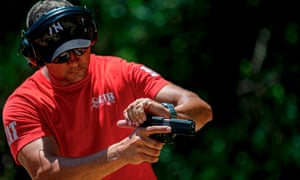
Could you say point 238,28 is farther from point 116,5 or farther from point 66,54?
point 66,54

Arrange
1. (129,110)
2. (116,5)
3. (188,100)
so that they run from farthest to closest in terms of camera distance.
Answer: (116,5), (188,100), (129,110)

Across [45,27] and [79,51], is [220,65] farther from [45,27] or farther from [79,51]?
[45,27]

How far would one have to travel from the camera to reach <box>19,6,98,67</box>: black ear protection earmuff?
4.56m

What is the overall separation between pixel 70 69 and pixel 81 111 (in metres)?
0.20

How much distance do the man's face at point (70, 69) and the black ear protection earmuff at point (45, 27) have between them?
0.23ft

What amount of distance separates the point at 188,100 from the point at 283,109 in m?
2.64

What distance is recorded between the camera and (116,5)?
7094mm

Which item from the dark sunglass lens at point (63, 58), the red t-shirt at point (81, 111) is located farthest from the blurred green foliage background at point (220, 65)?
the dark sunglass lens at point (63, 58)

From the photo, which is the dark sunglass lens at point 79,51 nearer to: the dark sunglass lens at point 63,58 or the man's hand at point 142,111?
the dark sunglass lens at point 63,58

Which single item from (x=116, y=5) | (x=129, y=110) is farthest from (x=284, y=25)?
(x=129, y=110)

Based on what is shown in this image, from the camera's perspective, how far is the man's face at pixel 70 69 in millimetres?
4668

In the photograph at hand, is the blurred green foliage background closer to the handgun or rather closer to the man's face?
the man's face

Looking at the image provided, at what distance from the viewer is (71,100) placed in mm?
4773

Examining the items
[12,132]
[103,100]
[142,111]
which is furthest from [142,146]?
[12,132]
